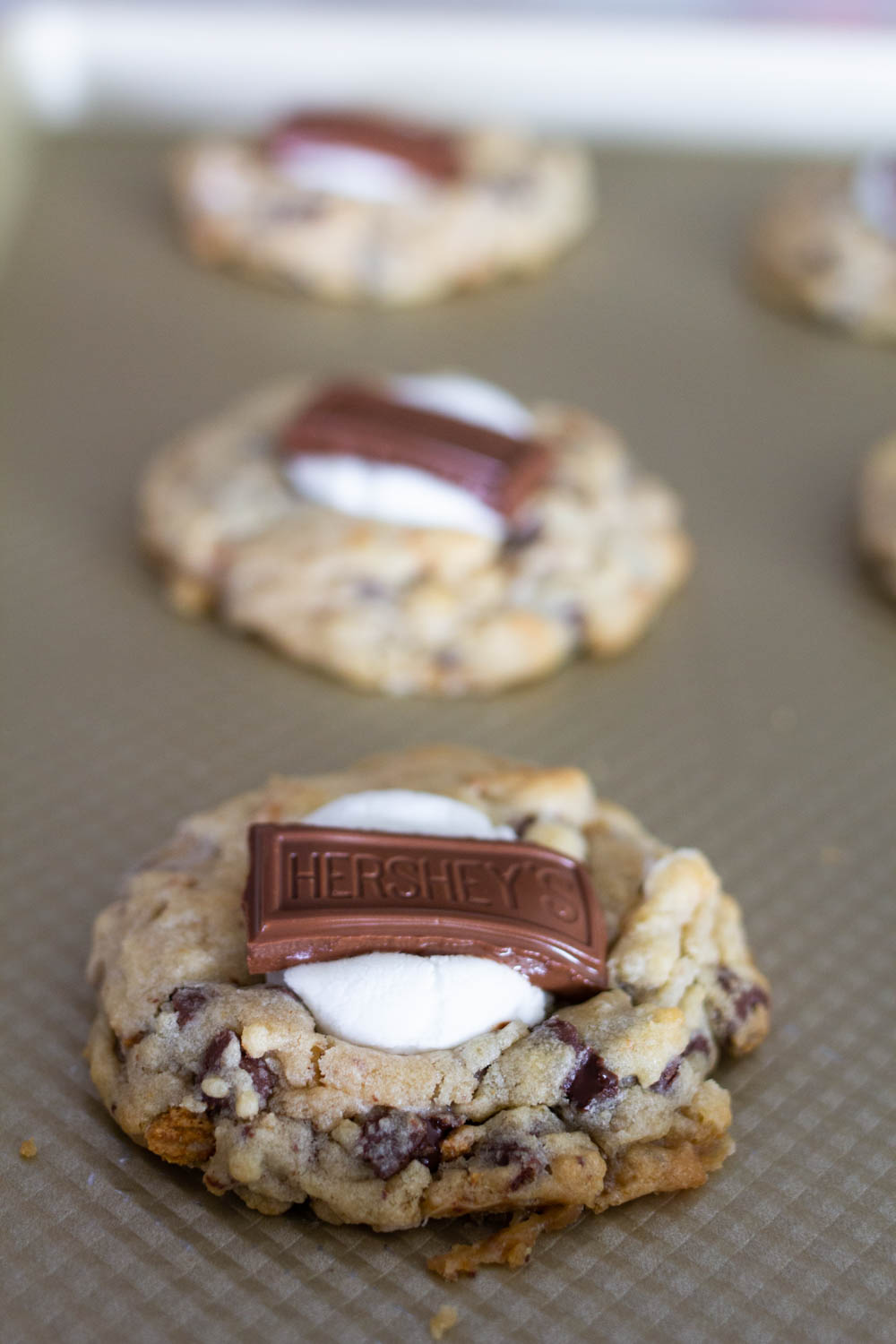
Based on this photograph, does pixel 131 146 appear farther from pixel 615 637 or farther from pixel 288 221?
pixel 615 637

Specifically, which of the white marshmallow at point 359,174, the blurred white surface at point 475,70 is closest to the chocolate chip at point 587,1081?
the white marshmallow at point 359,174

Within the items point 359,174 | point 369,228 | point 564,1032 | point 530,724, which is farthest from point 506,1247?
point 359,174

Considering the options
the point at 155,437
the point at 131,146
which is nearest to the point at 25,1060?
the point at 155,437

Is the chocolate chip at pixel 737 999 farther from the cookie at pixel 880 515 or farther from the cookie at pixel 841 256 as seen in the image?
the cookie at pixel 841 256

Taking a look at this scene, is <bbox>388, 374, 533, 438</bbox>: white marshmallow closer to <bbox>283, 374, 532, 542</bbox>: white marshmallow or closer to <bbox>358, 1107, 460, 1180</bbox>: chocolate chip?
<bbox>283, 374, 532, 542</bbox>: white marshmallow

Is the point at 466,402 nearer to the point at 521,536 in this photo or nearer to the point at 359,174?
the point at 521,536

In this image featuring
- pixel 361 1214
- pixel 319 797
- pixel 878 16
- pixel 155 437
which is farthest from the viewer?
pixel 878 16

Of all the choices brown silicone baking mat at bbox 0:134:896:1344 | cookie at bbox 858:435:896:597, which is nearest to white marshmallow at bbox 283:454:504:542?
brown silicone baking mat at bbox 0:134:896:1344
